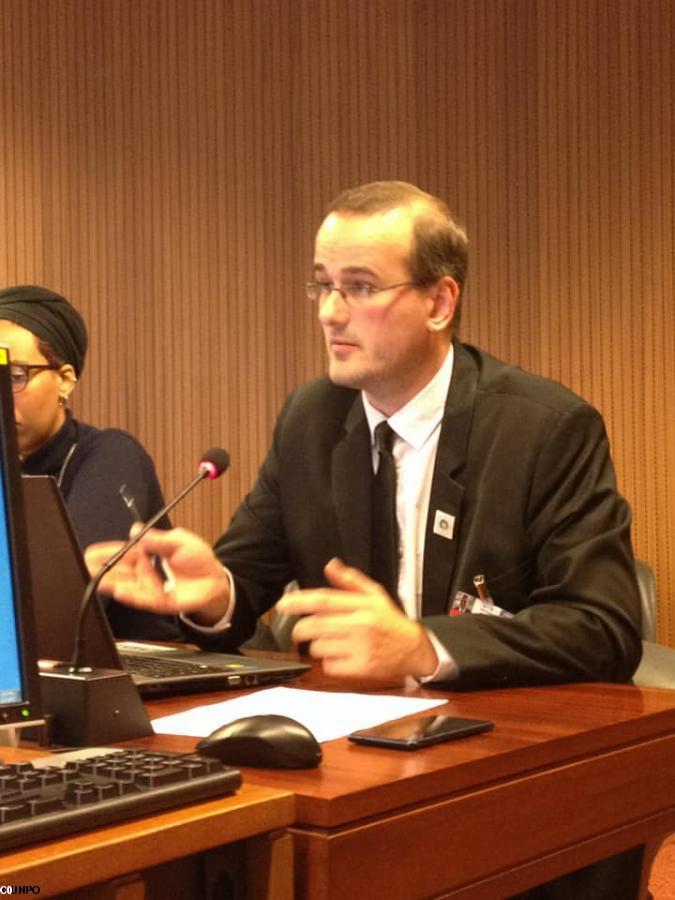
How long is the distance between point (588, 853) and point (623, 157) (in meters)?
3.21

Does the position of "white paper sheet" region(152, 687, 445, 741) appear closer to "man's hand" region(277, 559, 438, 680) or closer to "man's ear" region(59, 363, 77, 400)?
"man's hand" region(277, 559, 438, 680)

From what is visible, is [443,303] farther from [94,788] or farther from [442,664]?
[94,788]

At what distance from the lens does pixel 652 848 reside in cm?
173

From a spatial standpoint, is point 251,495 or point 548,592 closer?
point 548,592

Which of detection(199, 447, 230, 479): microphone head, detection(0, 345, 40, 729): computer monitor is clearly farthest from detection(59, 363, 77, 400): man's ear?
detection(0, 345, 40, 729): computer monitor

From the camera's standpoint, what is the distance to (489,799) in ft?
4.43

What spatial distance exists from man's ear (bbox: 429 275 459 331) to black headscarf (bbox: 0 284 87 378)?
3.63 ft

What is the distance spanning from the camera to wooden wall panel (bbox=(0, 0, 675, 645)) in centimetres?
425

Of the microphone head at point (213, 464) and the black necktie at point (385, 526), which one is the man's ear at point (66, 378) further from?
the microphone head at point (213, 464)

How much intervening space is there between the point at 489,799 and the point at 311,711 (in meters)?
0.36

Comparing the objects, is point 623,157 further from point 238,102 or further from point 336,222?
point 336,222

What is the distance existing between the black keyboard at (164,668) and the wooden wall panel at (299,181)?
2326 mm

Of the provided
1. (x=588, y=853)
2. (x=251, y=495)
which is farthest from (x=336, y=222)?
(x=588, y=853)

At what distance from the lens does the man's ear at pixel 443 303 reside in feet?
8.29
